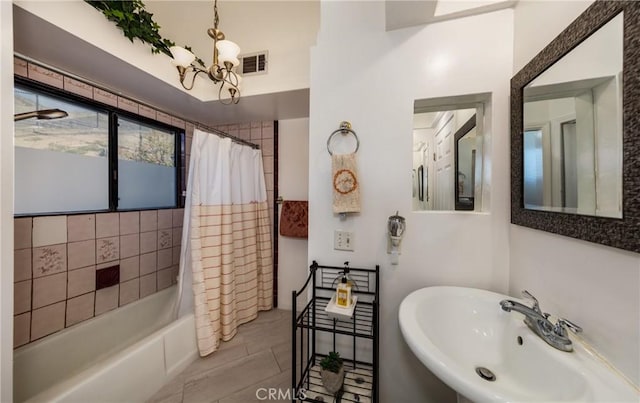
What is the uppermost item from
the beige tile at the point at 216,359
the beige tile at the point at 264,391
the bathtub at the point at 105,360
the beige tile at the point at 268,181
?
the beige tile at the point at 268,181

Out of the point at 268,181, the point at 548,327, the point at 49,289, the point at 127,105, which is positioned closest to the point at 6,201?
the point at 49,289

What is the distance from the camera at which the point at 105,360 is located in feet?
4.19

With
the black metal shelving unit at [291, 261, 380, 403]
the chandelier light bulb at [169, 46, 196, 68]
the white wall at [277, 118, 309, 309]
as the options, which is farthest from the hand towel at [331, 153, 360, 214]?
the white wall at [277, 118, 309, 309]

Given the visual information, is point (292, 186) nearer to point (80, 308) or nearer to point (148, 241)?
point (148, 241)

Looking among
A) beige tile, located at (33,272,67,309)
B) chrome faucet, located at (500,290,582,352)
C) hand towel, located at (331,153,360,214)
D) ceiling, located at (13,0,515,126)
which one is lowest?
beige tile, located at (33,272,67,309)

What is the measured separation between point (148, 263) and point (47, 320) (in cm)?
69

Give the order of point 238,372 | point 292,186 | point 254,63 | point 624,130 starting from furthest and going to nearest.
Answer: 1. point 292,186
2. point 254,63
3. point 238,372
4. point 624,130

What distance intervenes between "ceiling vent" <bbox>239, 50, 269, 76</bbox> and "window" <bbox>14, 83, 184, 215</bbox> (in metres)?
1.06

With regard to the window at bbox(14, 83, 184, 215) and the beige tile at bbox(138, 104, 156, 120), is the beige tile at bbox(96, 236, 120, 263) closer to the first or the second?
the window at bbox(14, 83, 184, 215)

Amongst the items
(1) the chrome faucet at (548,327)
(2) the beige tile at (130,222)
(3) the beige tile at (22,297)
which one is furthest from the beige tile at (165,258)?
(1) the chrome faucet at (548,327)

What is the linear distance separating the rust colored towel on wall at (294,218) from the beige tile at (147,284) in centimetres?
128

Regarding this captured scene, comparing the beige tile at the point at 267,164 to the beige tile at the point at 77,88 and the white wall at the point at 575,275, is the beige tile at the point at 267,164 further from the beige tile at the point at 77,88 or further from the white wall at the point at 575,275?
the white wall at the point at 575,275

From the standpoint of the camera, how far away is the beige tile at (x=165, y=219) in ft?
7.37

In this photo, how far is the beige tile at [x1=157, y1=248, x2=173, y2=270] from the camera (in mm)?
2229
